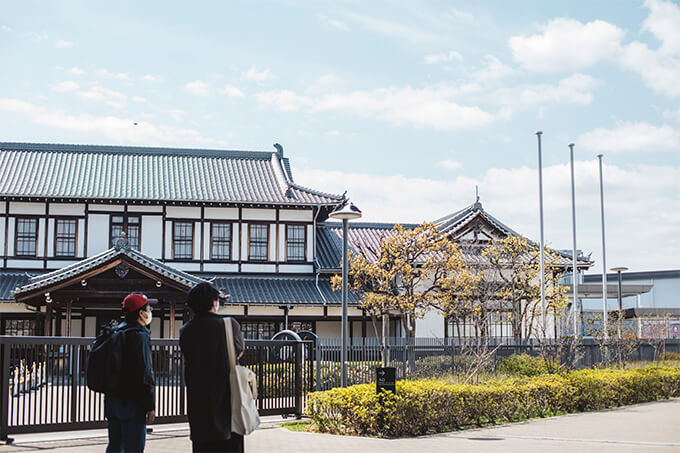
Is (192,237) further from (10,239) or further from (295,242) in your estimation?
(10,239)

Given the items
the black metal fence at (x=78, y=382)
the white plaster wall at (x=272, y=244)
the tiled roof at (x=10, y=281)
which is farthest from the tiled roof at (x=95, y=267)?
the black metal fence at (x=78, y=382)

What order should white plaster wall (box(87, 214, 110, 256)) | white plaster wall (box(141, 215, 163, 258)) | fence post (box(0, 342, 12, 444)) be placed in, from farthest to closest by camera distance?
white plaster wall (box(141, 215, 163, 258))
white plaster wall (box(87, 214, 110, 256))
fence post (box(0, 342, 12, 444))

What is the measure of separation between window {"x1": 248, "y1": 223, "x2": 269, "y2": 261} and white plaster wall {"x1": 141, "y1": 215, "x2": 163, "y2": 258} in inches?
140

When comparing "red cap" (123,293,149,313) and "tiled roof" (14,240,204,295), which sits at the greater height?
"tiled roof" (14,240,204,295)

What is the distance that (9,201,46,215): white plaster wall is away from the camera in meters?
29.0

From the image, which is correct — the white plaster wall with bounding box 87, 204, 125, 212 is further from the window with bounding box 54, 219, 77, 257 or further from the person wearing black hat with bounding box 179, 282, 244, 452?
the person wearing black hat with bounding box 179, 282, 244, 452

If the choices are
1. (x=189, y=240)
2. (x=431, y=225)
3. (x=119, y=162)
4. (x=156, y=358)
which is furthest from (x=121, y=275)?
(x=156, y=358)

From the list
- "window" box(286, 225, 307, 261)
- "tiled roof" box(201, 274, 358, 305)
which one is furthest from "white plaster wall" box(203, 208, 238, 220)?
"tiled roof" box(201, 274, 358, 305)

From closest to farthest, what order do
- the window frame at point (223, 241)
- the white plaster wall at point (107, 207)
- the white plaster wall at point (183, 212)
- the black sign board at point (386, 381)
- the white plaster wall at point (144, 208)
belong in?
the black sign board at point (386, 381) → the white plaster wall at point (107, 207) → the white plaster wall at point (144, 208) → the white plaster wall at point (183, 212) → the window frame at point (223, 241)

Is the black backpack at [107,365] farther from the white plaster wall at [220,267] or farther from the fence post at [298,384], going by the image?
the white plaster wall at [220,267]

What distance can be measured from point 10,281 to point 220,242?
25.9ft

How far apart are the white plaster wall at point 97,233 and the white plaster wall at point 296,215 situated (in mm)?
6904

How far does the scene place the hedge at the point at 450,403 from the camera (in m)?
12.5

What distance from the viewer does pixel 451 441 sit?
1209cm
